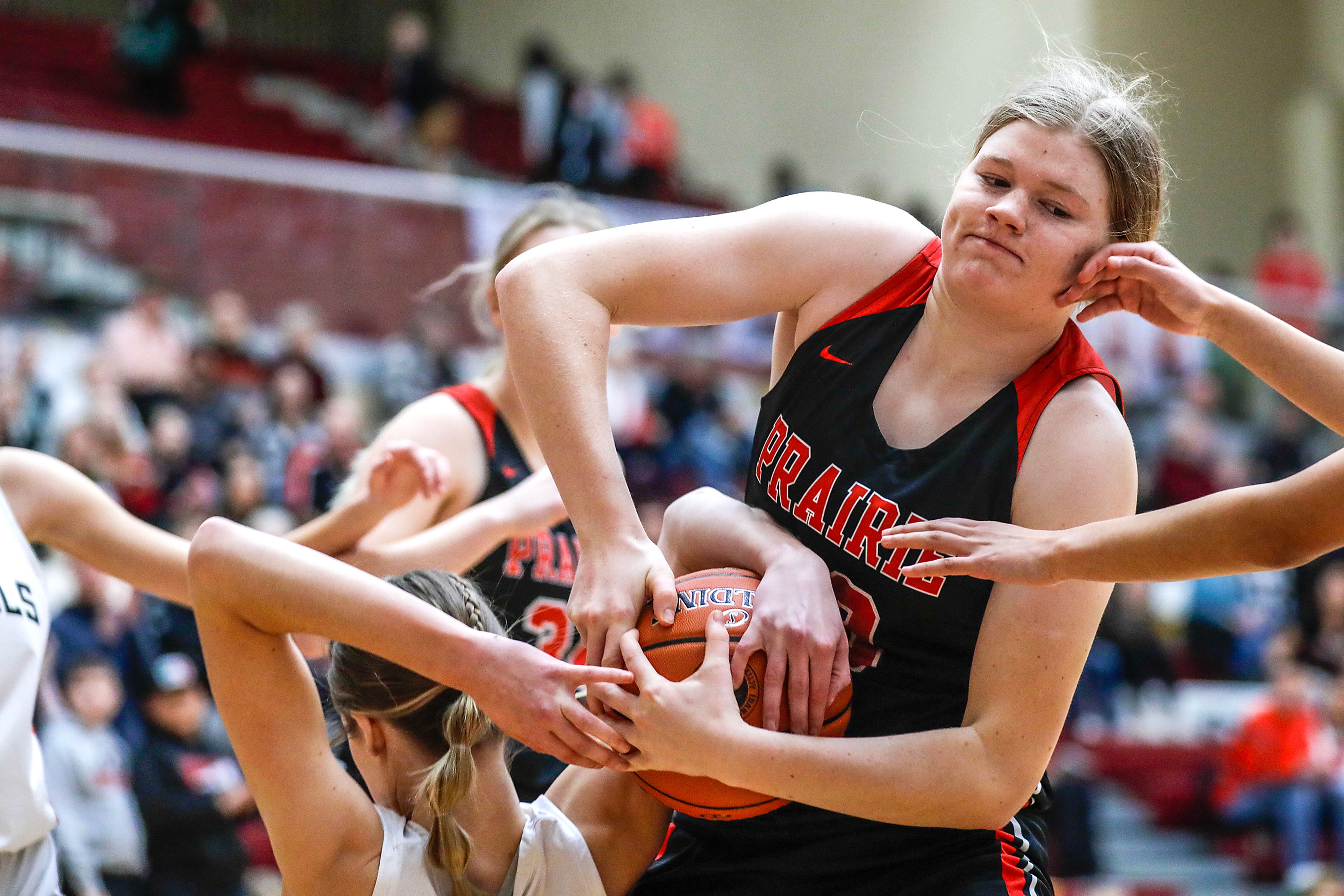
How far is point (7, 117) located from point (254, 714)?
30.5 ft

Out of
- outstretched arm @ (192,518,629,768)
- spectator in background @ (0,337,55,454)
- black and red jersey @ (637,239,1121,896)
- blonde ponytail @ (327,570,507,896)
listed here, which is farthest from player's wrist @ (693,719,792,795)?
spectator in background @ (0,337,55,454)

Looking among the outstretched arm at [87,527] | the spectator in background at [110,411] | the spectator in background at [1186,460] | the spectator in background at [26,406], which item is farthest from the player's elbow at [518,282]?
the spectator in background at [1186,460]

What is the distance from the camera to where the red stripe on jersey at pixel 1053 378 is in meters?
2.29

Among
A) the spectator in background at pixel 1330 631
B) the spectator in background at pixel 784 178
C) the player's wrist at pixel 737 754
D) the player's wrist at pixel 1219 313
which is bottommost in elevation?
the spectator in background at pixel 1330 631

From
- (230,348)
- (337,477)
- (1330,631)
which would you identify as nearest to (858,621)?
(337,477)

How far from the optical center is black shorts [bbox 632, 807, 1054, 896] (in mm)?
2352

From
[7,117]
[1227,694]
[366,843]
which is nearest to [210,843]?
[366,843]

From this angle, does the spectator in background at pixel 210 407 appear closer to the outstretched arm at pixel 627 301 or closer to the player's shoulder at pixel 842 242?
the outstretched arm at pixel 627 301

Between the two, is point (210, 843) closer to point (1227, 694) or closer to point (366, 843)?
point (366, 843)

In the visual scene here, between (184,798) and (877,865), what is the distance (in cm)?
415

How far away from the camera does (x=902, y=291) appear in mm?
2473

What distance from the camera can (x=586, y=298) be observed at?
2.32m

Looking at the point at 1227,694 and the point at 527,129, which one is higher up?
the point at 527,129

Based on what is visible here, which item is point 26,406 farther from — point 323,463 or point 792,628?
point 792,628
